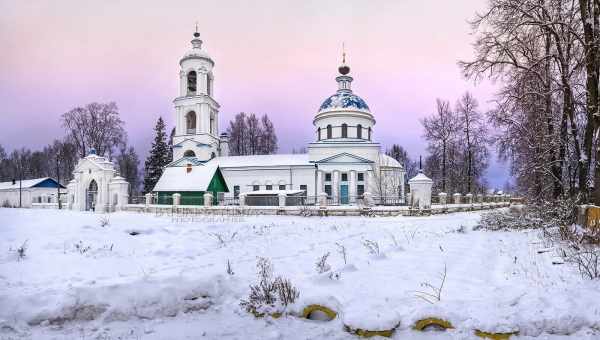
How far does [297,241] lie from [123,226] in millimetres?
5294

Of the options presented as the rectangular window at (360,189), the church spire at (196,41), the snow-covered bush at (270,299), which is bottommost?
the snow-covered bush at (270,299)

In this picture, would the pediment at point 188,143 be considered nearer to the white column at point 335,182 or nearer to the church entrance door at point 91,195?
the church entrance door at point 91,195

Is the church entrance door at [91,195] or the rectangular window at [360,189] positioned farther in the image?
the rectangular window at [360,189]

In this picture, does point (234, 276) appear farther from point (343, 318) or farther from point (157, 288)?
point (343, 318)

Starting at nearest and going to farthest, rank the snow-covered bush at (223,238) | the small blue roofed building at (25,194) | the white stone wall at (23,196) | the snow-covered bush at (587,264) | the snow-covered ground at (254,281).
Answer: the snow-covered ground at (254,281)
the snow-covered bush at (587,264)
the snow-covered bush at (223,238)
the small blue roofed building at (25,194)
the white stone wall at (23,196)

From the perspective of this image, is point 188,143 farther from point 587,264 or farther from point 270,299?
point 587,264

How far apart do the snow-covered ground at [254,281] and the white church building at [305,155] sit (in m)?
23.2

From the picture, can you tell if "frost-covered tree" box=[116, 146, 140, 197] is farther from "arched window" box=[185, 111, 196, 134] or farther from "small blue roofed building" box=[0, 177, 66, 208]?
"arched window" box=[185, 111, 196, 134]

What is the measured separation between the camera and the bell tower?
1529 inches

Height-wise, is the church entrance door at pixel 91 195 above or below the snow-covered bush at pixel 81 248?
above

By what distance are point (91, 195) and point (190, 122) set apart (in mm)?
14734

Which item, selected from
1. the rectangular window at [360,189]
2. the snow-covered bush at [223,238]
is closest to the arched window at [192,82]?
the rectangular window at [360,189]

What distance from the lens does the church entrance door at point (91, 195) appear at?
28.5m

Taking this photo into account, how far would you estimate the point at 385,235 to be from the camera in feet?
39.0
